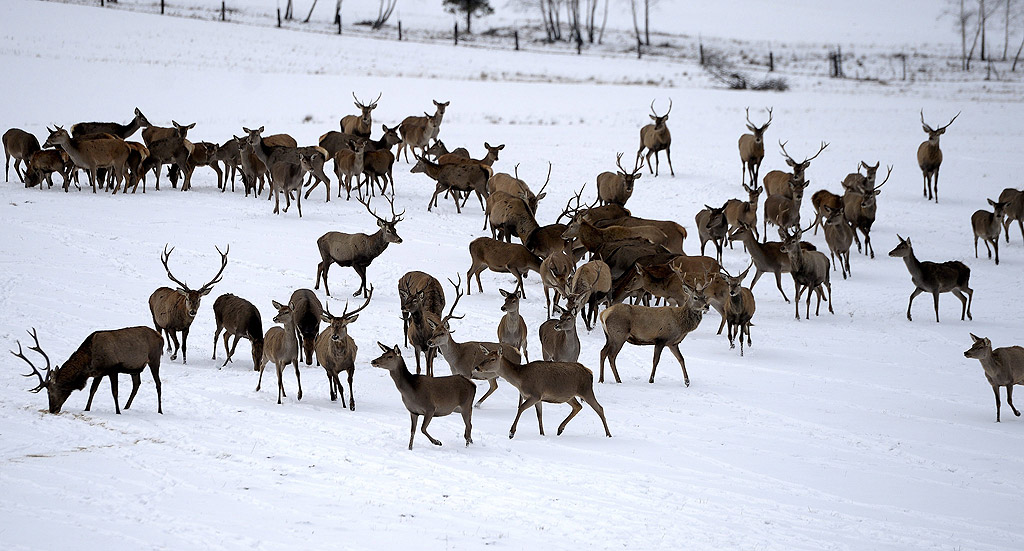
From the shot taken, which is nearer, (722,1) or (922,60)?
(922,60)

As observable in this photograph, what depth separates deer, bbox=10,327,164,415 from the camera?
1045 centimetres

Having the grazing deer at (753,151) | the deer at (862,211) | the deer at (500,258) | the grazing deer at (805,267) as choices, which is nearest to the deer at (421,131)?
the grazing deer at (753,151)

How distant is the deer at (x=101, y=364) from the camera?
10445 millimetres

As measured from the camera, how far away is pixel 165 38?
50125 millimetres

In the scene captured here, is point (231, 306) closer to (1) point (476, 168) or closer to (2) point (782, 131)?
(1) point (476, 168)

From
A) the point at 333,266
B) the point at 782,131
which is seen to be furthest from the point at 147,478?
the point at 782,131

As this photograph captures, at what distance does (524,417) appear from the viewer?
11.7 m

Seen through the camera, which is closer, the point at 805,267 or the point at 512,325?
the point at 512,325

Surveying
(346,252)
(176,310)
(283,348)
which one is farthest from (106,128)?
(283,348)

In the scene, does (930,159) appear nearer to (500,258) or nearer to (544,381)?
(500,258)

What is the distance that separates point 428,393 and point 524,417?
194 centimetres

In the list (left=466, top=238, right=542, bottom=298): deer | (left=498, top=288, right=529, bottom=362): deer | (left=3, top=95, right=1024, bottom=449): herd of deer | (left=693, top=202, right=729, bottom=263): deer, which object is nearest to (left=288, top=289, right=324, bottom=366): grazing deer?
(left=3, top=95, right=1024, bottom=449): herd of deer

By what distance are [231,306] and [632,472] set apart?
238 inches

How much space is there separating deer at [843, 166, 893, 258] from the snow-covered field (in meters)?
0.71
